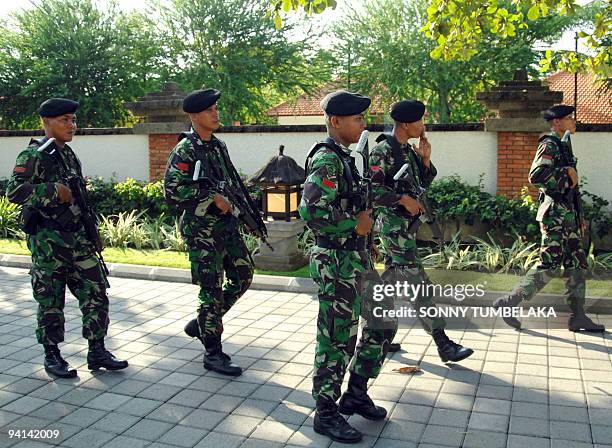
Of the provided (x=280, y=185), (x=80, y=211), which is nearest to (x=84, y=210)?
(x=80, y=211)

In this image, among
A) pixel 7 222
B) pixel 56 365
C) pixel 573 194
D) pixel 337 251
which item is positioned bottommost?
pixel 56 365

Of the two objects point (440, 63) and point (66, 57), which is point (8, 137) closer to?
point (66, 57)

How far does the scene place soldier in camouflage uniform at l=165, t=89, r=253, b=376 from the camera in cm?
483

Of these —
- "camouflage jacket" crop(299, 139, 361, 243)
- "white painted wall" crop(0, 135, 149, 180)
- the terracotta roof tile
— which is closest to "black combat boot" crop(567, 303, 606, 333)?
"camouflage jacket" crop(299, 139, 361, 243)

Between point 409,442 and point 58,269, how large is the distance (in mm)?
2917

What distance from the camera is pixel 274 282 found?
26.2 ft

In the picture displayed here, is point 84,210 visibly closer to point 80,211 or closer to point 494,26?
point 80,211

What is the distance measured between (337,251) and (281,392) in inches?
55.0

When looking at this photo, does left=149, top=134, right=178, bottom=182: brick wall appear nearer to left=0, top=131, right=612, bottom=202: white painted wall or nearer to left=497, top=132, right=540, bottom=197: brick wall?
left=0, top=131, right=612, bottom=202: white painted wall

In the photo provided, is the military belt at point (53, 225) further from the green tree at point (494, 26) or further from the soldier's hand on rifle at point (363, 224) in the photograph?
the green tree at point (494, 26)

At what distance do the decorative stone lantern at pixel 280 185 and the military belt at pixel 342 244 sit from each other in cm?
475

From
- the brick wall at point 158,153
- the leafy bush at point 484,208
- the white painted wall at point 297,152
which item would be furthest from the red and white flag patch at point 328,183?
the brick wall at point 158,153

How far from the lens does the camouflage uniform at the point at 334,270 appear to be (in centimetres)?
367

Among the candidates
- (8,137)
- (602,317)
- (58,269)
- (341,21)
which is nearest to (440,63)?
(341,21)
